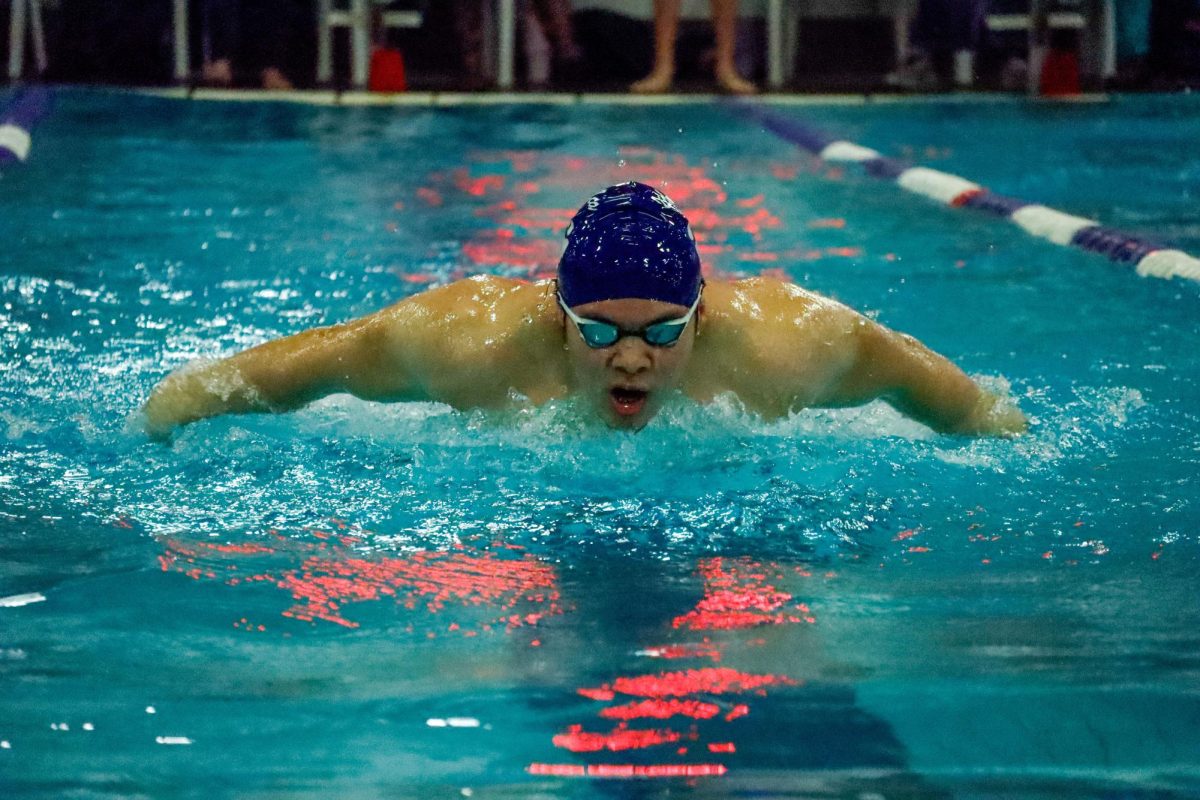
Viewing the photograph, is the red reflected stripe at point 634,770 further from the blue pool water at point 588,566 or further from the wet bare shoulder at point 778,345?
the wet bare shoulder at point 778,345

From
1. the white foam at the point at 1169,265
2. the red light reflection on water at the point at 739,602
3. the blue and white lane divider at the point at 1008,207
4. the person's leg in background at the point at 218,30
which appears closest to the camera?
the red light reflection on water at the point at 739,602

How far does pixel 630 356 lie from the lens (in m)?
3.15

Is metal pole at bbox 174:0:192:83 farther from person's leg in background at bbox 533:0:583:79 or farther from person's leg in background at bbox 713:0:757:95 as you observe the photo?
person's leg in background at bbox 713:0:757:95

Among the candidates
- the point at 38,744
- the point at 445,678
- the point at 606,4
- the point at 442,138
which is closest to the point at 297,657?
the point at 445,678

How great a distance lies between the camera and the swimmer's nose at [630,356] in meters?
3.15

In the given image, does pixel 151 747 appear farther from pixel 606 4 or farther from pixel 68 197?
pixel 606 4

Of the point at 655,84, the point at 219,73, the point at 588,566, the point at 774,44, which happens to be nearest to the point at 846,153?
the point at 655,84

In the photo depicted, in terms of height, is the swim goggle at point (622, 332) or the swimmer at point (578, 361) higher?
the swim goggle at point (622, 332)

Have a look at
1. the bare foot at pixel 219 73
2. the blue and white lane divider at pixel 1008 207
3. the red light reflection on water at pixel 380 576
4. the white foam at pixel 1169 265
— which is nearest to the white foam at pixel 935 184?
the blue and white lane divider at pixel 1008 207

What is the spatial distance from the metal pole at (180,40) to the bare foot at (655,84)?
3.10 meters

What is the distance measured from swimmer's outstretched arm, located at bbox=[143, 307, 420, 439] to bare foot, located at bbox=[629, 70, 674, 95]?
7.50 metres

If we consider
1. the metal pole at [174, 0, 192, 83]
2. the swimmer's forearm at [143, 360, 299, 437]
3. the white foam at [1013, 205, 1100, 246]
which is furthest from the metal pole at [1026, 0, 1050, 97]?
the swimmer's forearm at [143, 360, 299, 437]

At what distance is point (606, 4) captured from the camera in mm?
12078

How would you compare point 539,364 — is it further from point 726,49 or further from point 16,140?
point 726,49
